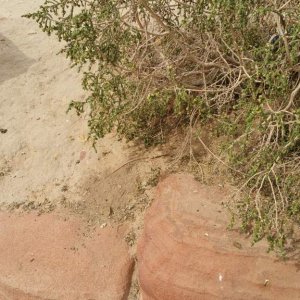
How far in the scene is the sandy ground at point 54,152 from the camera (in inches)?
157

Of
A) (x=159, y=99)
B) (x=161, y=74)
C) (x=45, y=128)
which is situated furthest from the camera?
(x=45, y=128)

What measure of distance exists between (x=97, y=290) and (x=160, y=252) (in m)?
0.48

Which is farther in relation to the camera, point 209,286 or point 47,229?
point 47,229

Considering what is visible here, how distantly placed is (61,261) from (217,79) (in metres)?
1.60

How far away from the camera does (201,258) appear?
3.26 meters

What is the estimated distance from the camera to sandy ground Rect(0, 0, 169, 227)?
13.1ft

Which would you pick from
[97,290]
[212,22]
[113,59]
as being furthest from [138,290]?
[212,22]

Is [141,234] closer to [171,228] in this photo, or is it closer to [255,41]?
[171,228]

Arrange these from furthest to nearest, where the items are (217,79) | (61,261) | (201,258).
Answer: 1. (217,79)
2. (61,261)
3. (201,258)

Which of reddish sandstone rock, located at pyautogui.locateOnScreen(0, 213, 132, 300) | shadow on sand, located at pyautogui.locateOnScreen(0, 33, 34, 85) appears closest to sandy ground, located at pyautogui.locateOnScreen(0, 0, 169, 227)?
shadow on sand, located at pyautogui.locateOnScreen(0, 33, 34, 85)

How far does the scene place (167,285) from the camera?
3250 millimetres

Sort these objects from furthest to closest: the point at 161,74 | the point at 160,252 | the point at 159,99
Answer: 1. the point at 161,74
2. the point at 159,99
3. the point at 160,252

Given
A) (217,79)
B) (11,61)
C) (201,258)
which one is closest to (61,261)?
(201,258)

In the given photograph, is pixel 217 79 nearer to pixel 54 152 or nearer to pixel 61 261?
pixel 54 152
